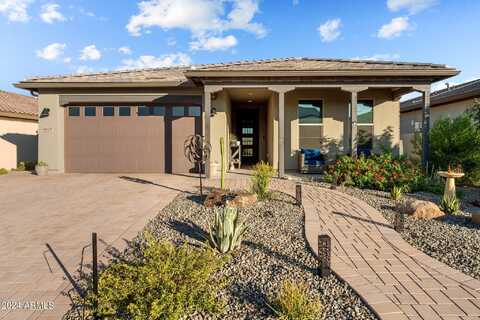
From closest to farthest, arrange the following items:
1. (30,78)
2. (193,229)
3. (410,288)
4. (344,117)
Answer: (410,288) → (193,229) → (30,78) → (344,117)

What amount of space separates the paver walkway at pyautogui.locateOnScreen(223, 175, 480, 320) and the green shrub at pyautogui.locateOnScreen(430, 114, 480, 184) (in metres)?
5.11

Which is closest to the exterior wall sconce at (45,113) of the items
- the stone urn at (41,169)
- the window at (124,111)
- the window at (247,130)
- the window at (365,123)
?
the stone urn at (41,169)

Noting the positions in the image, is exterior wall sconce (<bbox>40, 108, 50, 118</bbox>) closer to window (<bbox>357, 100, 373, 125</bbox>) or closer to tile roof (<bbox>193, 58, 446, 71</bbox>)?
tile roof (<bbox>193, 58, 446, 71</bbox>)

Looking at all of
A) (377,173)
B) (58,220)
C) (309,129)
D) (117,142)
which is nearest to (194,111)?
(117,142)

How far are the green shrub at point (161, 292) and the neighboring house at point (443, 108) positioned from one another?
10397mm

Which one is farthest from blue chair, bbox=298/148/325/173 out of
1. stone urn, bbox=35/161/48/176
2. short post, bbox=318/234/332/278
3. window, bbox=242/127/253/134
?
stone urn, bbox=35/161/48/176

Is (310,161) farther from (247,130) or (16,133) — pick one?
(16,133)

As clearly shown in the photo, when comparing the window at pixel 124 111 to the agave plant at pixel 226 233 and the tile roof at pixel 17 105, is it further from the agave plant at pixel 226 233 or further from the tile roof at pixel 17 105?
the agave plant at pixel 226 233

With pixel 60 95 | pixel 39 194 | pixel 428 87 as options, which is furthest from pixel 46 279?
pixel 428 87

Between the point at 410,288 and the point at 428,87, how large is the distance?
339 inches

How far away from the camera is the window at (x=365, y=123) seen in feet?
37.8

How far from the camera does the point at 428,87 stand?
30.2ft

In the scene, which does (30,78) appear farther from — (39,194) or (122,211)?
(122,211)

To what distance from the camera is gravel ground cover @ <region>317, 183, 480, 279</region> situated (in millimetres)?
3367
